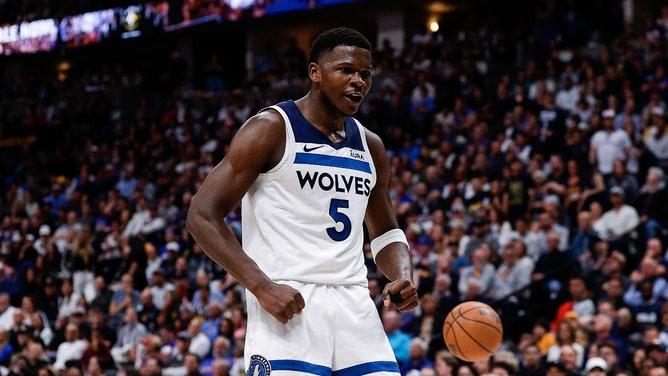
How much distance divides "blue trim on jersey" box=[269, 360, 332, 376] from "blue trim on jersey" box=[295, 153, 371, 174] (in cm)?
88

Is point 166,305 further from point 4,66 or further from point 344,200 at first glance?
point 4,66

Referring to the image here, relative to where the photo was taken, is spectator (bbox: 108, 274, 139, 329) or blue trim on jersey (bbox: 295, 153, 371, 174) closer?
blue trim on jersey (bbox: 295, 153, 371, 174)

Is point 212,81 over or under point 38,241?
over

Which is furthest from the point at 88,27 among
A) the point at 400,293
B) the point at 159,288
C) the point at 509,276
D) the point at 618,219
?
the point at 400,293

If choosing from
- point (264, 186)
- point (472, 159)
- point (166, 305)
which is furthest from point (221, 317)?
point (264, 186)

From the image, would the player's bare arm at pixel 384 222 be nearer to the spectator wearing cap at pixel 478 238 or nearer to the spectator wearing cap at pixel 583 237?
the spectator wearing cap at pixel 583 237

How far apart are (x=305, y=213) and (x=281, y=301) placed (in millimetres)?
480

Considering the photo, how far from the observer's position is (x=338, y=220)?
4.37 metres

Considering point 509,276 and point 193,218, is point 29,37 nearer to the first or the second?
point 509,276

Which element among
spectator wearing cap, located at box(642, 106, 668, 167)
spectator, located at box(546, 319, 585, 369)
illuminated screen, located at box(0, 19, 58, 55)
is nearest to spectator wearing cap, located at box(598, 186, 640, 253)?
spectator wearing cap, located at box(642, 106, 668, 167)

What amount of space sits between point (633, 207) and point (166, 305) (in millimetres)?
6907

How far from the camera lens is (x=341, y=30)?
4438 mm

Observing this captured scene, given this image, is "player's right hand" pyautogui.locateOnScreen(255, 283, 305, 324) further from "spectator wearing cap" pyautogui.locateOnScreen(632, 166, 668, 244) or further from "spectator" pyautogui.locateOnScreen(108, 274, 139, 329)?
"spectator" pyautogui.locateOnScreen(108, 274, 139, 329)

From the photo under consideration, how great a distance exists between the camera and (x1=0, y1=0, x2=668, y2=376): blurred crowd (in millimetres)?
10922
